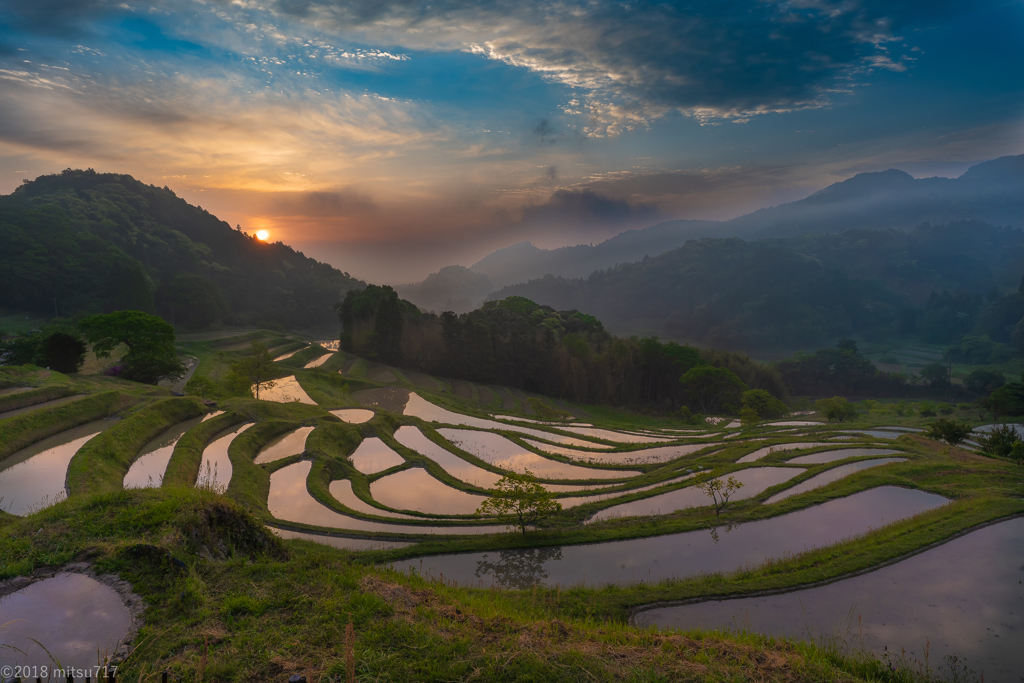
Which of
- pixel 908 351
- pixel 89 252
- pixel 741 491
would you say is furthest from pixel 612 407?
pixel 908 351

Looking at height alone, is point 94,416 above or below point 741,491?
above

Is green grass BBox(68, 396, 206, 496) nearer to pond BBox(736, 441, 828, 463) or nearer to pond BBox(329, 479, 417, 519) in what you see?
pond BBox(329, 479, 417, 519)

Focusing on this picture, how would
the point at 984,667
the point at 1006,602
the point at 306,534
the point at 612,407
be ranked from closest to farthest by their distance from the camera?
the point at 984,667
the point at 1006,602
the point at 306,534
the point at 612,407

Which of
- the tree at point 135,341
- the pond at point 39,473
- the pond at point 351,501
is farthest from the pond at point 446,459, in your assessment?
the tree at point 135,341

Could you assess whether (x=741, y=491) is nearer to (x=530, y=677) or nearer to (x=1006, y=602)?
(x=1006, y=602)

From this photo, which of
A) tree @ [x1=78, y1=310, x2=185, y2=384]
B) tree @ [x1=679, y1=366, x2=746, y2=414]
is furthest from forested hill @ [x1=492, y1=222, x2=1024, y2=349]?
tree @ [x1=78, y1=310, x2=185, y2=384]

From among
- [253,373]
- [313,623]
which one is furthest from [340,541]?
[253,373]

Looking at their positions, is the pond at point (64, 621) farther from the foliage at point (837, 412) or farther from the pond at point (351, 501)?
the foliage at point (837, 412)

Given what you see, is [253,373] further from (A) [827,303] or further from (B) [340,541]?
(A) [827,303]
